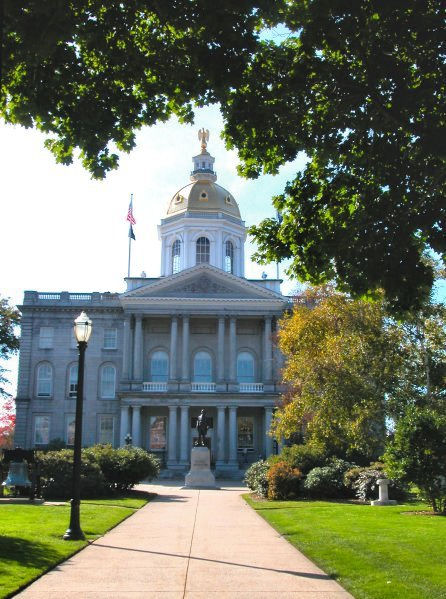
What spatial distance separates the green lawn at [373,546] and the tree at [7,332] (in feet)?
144

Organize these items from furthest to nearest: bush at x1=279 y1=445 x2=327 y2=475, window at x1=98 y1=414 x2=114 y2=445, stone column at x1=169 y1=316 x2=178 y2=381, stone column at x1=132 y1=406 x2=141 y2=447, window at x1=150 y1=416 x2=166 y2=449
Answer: window at x1=98 y1=414 x2=114 y2=445, window at x1=150 y1=416 x2=166 y2=449, stone column at x1=169 y1=316 x2=178 y2=381, stone column at x1=132 y1=406 x2=141 y2=447, bush at x1=279 y1=445 x2=327 y2=475

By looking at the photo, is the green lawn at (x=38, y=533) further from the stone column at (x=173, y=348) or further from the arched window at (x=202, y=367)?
the arched window at (x=202, y=367)

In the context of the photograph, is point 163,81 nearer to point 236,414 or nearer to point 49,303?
point 236,414

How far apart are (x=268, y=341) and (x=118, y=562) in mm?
47788

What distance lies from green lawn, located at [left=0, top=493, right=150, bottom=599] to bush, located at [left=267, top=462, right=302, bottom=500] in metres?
6.18

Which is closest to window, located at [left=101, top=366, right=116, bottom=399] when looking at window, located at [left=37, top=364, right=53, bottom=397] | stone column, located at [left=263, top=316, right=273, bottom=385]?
window, located at [left=37, top=364, right=53, bottom=397]

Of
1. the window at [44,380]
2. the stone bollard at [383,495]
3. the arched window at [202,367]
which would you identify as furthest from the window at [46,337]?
the stone bollard at [383,495]

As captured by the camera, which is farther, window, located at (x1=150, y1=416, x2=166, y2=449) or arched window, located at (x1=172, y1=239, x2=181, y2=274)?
arched window, located at (x1=172, y1=239, x2=181, y2=274)

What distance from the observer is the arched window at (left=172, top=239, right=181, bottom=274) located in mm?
67375

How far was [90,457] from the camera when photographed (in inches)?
1065

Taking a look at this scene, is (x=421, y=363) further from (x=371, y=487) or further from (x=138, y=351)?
(x=138, y=351)

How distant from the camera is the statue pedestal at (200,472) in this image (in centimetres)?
3762

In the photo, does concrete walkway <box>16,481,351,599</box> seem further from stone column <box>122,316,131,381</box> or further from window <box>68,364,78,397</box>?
window <box>68,364,78,397</box>

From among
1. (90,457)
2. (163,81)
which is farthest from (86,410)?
(163,81)
